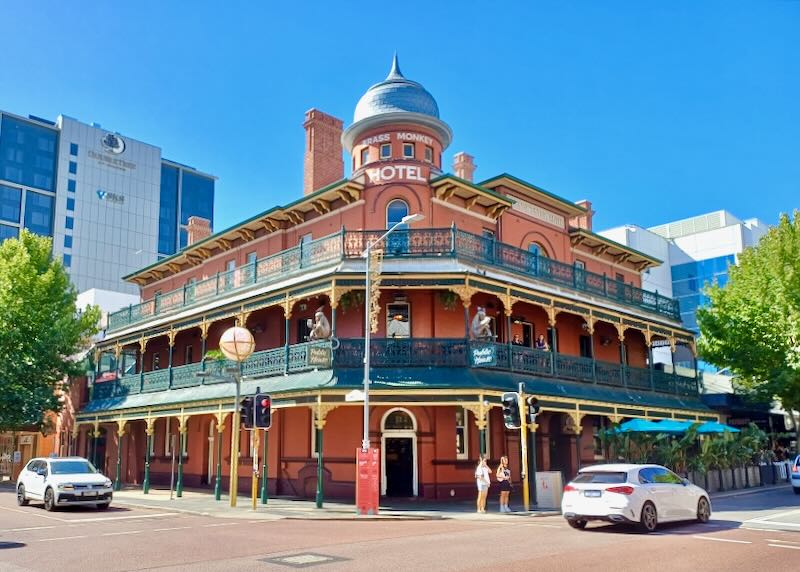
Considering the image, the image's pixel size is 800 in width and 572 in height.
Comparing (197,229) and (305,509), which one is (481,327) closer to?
(305,509)

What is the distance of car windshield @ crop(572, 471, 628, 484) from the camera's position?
14.5 metres

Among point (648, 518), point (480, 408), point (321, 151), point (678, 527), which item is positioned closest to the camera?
point (648, 518)

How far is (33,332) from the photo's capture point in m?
34.4

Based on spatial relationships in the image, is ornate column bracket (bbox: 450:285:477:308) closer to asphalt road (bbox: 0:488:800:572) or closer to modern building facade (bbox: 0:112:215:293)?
asphalt road (bbox: 0:488:800:572)

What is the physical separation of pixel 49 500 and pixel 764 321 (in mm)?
28870

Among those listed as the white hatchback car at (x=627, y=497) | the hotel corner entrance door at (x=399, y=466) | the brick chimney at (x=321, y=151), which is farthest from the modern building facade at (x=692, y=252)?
the white hatchback car at (x=627, y=497)

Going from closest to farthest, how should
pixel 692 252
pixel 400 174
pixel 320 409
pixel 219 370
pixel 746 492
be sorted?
1. pixel 320 409
2. pixel 746 492
3. pixel 400 174
4. pixel 219 370
5. pixel 692 252

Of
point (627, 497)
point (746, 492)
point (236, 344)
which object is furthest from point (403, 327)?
point (746, 492)

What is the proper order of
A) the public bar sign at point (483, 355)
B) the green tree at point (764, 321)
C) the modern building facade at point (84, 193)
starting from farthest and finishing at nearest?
the modern building facade at point (84, 193) → the green tree at point (764, 321) → the public bar sign at point (483, 355)

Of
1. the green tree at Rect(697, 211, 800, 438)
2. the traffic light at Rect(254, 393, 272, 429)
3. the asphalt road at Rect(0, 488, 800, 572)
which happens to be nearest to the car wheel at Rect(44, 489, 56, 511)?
the asphalt road at Rect(0, 488, 800, 572)

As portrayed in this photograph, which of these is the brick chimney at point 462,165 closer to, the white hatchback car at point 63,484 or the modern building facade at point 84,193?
the white hatchback car at point 63,484

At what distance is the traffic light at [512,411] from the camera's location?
18984 mm

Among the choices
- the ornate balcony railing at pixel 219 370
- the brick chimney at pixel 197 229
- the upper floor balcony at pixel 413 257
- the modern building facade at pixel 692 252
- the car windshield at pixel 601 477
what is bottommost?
the car windshield at pixel 601 477

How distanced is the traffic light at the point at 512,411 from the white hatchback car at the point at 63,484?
1104 centimetres
